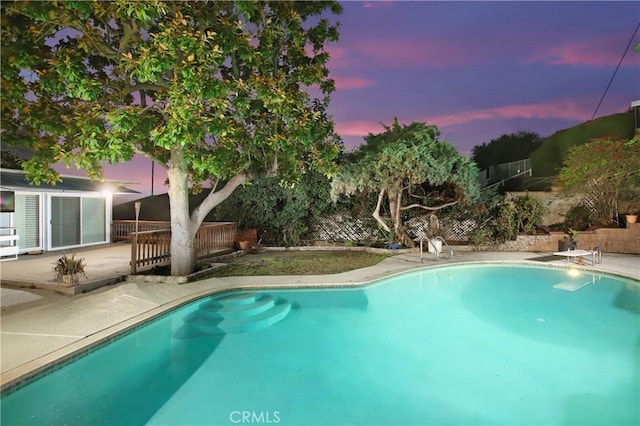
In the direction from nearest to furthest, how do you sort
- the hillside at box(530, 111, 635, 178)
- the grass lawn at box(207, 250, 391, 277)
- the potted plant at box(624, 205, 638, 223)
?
the grass lawn at box(207, 250, 391, 277) → the potted plant at box(624, 205, 638, 223) → the hillside at box(530, 111, 635, 178)

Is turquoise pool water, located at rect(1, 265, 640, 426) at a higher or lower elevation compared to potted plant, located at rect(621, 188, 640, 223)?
lower

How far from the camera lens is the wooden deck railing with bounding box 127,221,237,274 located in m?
7.70

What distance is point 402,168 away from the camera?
10773mm

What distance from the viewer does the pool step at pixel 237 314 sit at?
17.5 feet

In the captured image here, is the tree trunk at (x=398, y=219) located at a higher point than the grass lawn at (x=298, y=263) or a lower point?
higher

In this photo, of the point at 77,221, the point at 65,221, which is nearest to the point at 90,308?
the point at 65,221

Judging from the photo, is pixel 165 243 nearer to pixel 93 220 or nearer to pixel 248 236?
pixel 248 236

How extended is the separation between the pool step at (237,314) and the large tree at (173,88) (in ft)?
6.95

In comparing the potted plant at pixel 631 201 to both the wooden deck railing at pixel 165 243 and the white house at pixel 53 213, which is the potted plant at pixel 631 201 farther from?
the white house at pixel 53 213

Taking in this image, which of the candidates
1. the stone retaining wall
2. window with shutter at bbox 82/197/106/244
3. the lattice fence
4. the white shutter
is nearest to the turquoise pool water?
the stone retaining wall

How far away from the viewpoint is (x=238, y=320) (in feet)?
18.2

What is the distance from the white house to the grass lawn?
5.72 meters

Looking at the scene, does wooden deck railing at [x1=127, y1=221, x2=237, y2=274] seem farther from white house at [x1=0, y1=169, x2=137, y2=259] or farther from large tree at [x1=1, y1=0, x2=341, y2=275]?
white house at [x1=0, y1=169, x2=137, y2=259]

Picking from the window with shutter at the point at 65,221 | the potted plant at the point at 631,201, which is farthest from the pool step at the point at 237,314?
the potted plant at the point at 631,201
